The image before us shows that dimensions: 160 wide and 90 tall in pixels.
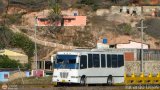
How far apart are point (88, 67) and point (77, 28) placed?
7128cm

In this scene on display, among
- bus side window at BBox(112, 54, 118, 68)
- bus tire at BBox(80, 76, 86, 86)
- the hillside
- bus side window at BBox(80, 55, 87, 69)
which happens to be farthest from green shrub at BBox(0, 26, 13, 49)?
bus tire at BBox(80, 76, 86, 86)

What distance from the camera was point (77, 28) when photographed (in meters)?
118

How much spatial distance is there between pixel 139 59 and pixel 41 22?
33573 millimetres

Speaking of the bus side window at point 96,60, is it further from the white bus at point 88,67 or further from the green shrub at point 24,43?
the green shrub at point 24,43

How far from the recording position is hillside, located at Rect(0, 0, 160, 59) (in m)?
113

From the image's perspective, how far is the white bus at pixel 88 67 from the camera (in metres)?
45.6

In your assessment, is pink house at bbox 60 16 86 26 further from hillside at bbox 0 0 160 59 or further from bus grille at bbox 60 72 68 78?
bus grille at bbox 60 72 68 78

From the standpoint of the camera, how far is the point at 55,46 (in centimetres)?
10619

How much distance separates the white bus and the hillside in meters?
54.8

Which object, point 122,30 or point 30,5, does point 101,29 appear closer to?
point 122,30

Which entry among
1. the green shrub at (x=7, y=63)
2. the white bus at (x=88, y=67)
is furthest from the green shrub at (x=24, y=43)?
the white bus at (x=88, y=67)

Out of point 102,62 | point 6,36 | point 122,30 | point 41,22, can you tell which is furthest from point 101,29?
point 102,62

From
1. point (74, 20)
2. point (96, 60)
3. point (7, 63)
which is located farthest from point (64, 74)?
point (74, 20)

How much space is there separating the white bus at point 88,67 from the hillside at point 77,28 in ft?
180
